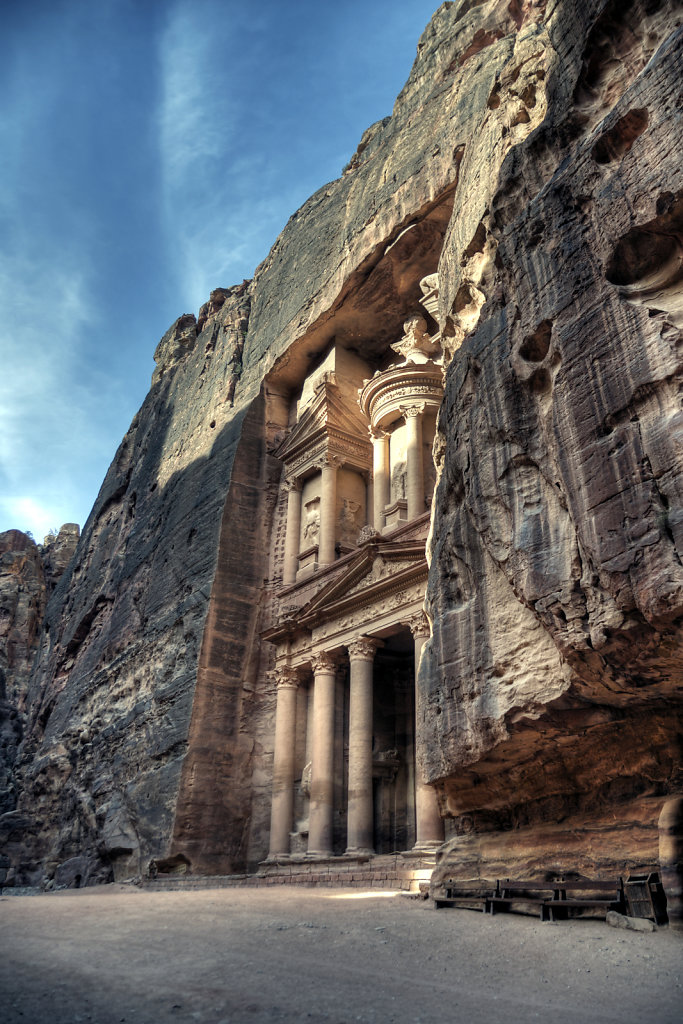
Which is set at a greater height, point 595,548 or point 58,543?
point 58,543

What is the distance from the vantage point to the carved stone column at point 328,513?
23844mm

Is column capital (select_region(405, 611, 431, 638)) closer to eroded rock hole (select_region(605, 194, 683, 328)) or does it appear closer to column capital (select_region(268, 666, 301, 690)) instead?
column capital (select_region(268, 666, 301, 690))

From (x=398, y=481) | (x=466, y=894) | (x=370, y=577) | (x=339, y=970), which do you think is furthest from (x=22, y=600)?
(x=339, y=970)

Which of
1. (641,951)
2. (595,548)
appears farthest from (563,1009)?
(595,548)

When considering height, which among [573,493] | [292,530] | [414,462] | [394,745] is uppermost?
[414,462]

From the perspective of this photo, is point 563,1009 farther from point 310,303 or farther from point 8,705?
point 8,705

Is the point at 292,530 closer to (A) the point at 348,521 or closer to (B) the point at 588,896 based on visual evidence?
(A) the point at 348,521

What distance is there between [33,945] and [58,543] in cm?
5027

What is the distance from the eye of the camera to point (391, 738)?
20359mm

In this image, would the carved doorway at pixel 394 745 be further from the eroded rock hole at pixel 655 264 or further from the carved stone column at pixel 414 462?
the eroded rock hole at pixel 655 264

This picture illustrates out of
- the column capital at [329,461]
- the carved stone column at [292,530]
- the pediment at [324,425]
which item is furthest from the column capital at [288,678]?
the pediment at [324,425]

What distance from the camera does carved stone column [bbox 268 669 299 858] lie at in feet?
64.8

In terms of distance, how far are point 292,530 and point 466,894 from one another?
646 inches

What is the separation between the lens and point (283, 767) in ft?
67.1
